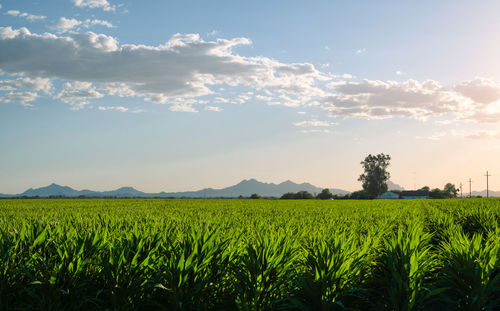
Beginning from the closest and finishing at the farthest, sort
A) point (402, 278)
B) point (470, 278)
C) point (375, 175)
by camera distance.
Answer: point (402, 278)
point (470, 278)
point (375, 175)

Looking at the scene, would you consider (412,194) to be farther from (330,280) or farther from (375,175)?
(330,280)

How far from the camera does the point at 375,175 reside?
148375mm

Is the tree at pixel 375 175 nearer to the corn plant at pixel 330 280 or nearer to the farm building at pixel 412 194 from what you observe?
the farm building at pixel 412 194

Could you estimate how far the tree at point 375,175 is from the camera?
146675mm

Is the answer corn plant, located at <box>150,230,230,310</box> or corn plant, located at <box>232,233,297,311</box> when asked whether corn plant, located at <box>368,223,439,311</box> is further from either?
corn plant, located at <box>150,230,230,310</box>

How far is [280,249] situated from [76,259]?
3262 mm

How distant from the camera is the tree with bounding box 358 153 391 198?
147 metres

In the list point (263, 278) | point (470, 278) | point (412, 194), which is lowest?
point (412, 194)

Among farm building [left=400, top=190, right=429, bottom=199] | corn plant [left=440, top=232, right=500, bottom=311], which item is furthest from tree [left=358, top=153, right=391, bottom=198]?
corn plant [left=440, top=232, right=500, bottom=311]

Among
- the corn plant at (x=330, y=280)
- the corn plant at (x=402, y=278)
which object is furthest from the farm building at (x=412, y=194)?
the corn plant at (x=330, y=280)

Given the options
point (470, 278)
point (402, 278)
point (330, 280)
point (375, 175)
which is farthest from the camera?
point (375, 175)

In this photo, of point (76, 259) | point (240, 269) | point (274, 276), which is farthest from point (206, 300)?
point (76, 259)

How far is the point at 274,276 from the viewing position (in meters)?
5.64

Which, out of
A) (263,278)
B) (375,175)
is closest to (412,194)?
(375,175)
